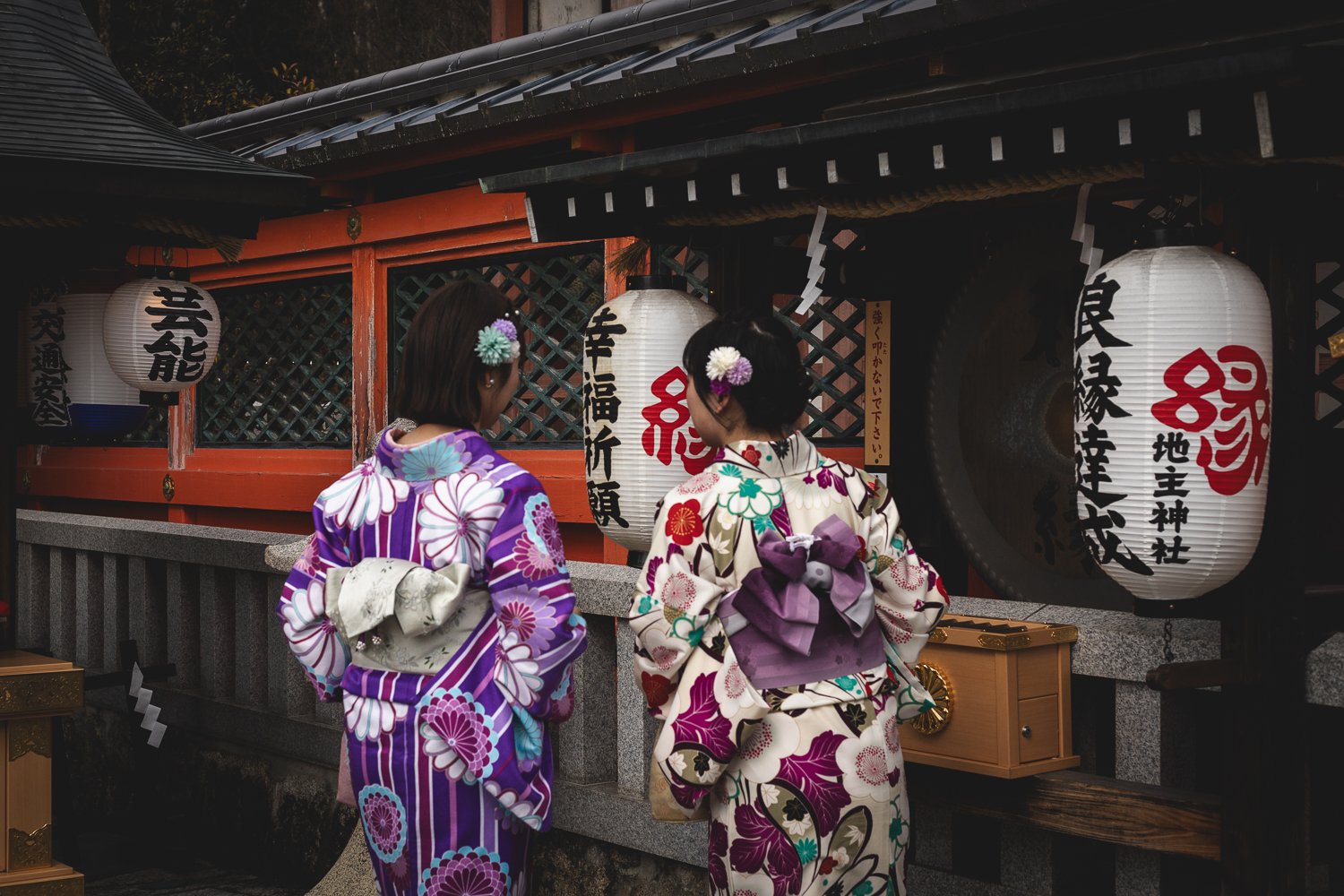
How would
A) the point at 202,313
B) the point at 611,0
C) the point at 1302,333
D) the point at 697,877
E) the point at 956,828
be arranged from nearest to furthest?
1. the point at 1302,333
2. the point at 956,828
3. the point at 697,877
4. the point at 202,313
5. the point at 611,0

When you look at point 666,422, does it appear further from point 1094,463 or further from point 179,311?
point 179,311

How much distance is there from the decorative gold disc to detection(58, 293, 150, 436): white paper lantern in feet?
17.1

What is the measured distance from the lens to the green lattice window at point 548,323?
7520 millimetres

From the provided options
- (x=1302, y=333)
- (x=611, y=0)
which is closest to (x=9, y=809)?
(x=1302, y=333)

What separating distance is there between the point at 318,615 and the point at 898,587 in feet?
5.68

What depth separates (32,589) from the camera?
1038 centimetres

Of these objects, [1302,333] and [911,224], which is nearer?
[1302,333]

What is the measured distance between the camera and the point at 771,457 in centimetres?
396

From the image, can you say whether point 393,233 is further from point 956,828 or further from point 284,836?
point 956,828

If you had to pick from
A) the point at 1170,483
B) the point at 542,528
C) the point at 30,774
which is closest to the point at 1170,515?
the point at 1170,483

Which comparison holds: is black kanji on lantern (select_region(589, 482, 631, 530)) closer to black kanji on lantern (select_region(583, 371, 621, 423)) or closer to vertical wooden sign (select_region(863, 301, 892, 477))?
black kanji on lantern (select_region(583, 371, 621, 423))

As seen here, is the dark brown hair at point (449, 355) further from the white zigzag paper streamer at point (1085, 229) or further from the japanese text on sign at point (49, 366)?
the japanese text on sign at point (49, 366)

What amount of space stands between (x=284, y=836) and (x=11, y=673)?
2.33 metres

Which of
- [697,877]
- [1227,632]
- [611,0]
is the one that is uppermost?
[611,0]
